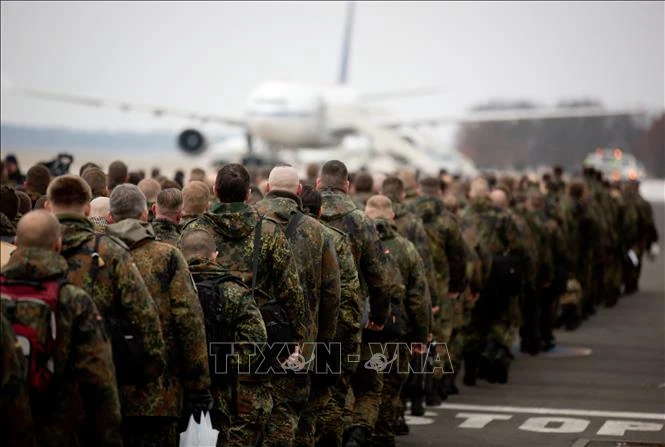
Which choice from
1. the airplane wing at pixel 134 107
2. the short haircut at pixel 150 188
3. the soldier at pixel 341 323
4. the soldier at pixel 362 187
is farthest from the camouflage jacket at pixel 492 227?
the airplane wing at pixel 134 107

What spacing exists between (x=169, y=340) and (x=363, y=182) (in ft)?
19.8

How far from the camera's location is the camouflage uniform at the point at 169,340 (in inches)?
294

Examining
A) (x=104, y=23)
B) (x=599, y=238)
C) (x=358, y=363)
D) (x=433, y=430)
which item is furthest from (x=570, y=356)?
(x=104, y=23)

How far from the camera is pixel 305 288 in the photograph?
31.5 ft

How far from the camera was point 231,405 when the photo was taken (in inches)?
333

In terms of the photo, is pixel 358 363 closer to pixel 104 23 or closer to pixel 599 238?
pixel 599 238

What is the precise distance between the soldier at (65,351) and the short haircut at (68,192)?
619 mm

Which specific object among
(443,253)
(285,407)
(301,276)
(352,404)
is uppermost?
(443,253)

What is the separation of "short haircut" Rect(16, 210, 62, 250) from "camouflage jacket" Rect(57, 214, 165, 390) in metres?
0.57

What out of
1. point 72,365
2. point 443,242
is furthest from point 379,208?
point 72,365

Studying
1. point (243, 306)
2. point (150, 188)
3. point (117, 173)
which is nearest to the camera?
point (243, 306)

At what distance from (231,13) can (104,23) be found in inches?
152

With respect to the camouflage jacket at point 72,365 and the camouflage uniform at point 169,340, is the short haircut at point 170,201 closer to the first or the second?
the camouflage uniform at point 169,340

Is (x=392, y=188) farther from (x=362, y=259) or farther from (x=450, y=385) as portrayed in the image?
(x=450, y=385)
